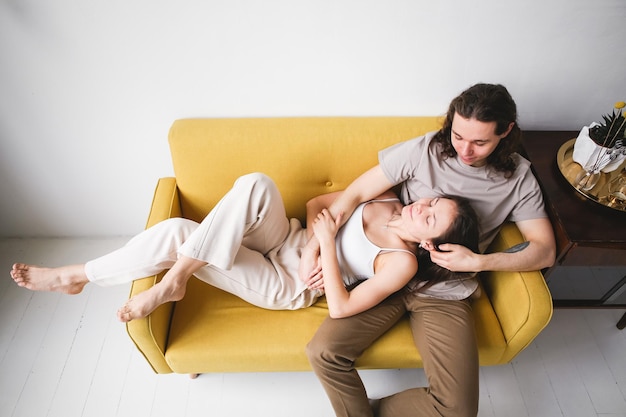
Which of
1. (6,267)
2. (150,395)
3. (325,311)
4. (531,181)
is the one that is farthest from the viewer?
(6,267)

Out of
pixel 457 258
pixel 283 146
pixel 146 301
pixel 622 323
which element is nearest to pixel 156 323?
pixel 146 301

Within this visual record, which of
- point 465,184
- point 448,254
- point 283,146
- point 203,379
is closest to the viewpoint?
point 448,254

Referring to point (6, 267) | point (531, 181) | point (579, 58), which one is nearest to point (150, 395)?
point (6, 267)

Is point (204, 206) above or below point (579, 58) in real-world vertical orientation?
below

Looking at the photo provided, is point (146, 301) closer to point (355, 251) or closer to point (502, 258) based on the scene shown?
point (355, 251)

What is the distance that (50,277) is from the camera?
1.45 m

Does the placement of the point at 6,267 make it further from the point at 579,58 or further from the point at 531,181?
the point at 579,58

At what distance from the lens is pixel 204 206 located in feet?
5.68

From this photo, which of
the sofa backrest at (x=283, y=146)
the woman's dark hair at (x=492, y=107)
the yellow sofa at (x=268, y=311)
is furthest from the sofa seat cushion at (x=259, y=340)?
the woman's dark hair at (x=492, y=107)

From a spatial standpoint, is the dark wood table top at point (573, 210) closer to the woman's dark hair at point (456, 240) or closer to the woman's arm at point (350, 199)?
the woman's dark hair at point (456, 240)

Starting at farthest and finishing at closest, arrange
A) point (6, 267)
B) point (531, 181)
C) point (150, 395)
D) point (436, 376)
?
point (6, 267) → point (150, 395) → point (531, 181) → point (436, 376)

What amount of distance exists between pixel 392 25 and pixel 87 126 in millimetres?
1287

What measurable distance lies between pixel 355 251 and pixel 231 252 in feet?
1.43

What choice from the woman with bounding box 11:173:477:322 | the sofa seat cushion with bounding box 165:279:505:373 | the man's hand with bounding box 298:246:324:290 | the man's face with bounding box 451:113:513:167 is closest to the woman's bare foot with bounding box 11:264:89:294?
the woman with bounding box 11:173:477:322
